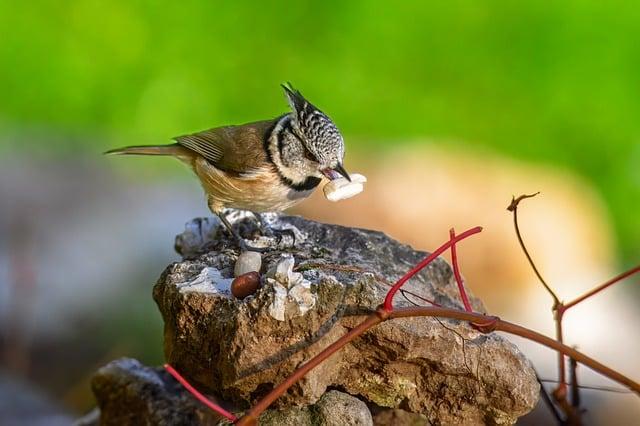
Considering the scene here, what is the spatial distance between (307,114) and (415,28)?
170 inches

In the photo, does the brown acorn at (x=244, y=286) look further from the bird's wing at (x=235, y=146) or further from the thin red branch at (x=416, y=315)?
the bird's wing at (x=235, y=146)

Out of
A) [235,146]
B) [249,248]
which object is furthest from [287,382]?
[235,146]

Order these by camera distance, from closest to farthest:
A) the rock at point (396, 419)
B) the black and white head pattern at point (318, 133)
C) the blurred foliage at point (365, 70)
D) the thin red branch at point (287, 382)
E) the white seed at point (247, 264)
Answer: the thin red branch at point (287, 382)
the white seed at point (247, 264)
the rock at point (396, 419)
the black and white head pattern at point (318, 133)
the blurred foliage at point (365, 70)

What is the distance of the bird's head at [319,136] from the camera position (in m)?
3.32

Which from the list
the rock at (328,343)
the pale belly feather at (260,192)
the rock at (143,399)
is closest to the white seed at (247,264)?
the rock at (328,343)

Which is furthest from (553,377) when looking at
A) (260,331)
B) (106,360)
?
(260,331)

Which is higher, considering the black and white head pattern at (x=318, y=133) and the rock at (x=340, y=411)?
the black and white head pattern at (x=318, y=133)

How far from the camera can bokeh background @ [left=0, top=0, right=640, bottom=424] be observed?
535 centimetres

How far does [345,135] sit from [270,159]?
3.08 meters

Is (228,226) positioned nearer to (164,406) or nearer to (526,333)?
(164,406)

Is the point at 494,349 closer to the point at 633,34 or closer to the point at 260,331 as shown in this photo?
the point at 260,331

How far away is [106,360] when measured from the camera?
5.06m

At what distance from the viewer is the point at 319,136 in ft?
10.9

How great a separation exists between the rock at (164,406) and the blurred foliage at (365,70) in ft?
11.3
